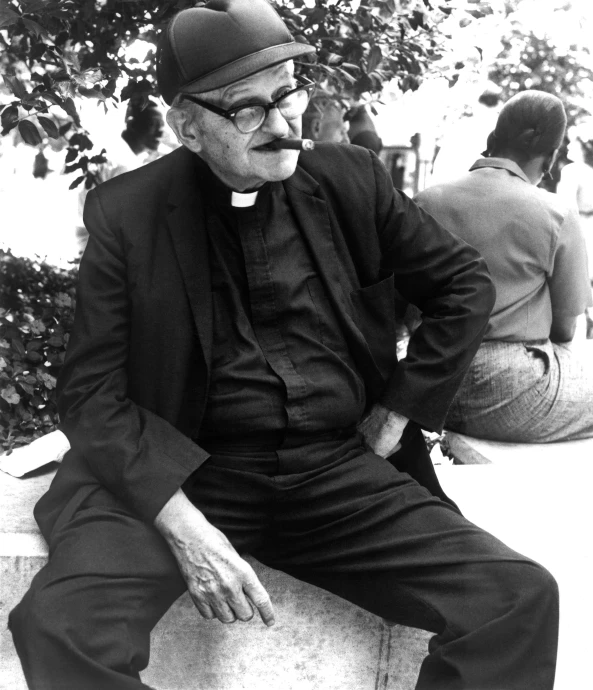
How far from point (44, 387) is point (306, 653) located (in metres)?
1.97

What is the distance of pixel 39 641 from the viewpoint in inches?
70.6

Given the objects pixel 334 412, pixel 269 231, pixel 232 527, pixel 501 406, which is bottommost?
pixel 501 406

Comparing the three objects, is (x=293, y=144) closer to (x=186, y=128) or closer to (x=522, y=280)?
(x=186, y=128)

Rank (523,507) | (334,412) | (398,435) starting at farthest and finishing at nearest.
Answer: (523,507) < (398,435) < (334,412)

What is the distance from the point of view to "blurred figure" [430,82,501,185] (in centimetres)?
529

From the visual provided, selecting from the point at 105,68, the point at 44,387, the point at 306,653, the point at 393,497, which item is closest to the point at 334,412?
the point at 393,497

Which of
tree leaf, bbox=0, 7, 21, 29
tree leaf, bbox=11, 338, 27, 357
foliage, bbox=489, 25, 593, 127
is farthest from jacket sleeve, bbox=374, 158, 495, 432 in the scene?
foliage, bbox=489, 25, 593, 127

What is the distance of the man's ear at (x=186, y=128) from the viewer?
7.33 feet

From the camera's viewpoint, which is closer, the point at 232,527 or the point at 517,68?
→ the point at 232,527

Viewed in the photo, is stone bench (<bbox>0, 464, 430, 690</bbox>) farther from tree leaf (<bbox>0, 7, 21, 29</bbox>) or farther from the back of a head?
the back of a head

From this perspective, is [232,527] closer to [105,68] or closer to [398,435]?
[398,435]

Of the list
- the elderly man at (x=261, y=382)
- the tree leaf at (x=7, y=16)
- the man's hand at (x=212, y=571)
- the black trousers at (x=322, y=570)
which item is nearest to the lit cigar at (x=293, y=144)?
the elderly man at (x=261, y=382)

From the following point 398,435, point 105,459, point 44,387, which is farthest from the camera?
point 44,387

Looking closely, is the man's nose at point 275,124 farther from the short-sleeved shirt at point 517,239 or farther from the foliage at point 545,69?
the foliage at point 545,69
